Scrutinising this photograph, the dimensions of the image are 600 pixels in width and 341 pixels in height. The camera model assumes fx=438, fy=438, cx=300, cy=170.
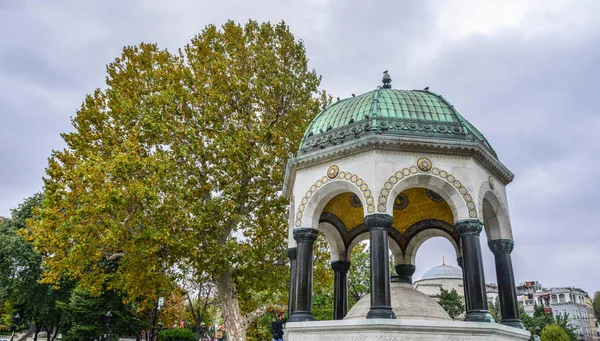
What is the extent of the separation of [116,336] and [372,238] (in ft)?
71.9

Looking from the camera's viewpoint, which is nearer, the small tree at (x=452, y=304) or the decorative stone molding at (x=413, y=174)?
the decorative stone molding at (x=413, y=174)

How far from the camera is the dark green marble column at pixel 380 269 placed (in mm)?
7957

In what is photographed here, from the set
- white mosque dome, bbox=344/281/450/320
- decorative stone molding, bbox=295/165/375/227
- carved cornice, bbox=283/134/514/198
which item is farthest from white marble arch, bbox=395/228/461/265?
decorative stone molding, bbox=295/165/375/227

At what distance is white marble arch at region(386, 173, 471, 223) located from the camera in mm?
8891

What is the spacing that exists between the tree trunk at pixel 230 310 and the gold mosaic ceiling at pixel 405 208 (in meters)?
6.86

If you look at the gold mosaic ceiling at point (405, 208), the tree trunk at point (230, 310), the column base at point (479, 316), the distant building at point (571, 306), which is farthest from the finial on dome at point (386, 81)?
the distant building at point (571, 306)

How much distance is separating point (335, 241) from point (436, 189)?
4125 mm

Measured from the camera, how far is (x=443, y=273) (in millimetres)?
53219

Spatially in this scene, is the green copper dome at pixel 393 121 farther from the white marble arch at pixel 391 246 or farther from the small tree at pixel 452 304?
the small tree at pixel 452 304

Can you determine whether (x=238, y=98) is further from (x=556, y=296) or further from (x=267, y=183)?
(x=556, y=296)

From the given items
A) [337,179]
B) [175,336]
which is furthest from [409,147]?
[175,336]

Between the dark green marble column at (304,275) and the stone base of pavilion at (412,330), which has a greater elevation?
the dark green marble column at (304,275)

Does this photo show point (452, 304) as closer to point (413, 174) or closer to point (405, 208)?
point (405, 208)

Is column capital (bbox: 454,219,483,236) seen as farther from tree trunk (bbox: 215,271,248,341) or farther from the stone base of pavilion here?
tree trunk (bbox: 215,271,248,341)
